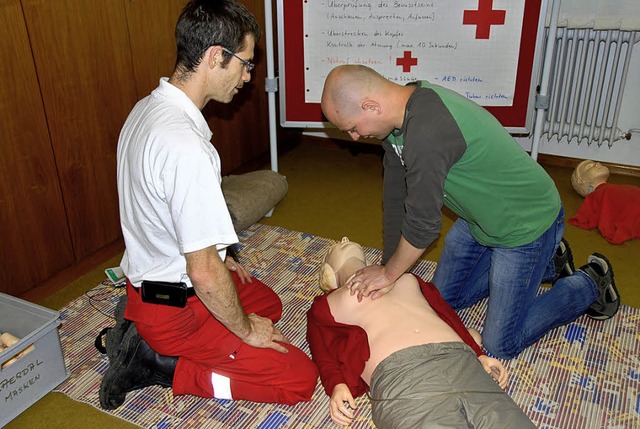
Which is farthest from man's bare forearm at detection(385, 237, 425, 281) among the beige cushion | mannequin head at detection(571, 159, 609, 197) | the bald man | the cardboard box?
mannequin head at detection(571, 159, 609, 197)

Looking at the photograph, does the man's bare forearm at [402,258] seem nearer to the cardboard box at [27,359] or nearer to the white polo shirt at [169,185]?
the white polo shirt at [169,185]

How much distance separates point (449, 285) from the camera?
84.0 inches

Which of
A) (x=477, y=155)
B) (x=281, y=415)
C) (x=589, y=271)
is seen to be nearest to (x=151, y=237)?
(x=281, y=415)

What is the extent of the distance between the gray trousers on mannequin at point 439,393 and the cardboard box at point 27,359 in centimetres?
101

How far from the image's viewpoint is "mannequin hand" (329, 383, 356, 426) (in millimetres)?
1622

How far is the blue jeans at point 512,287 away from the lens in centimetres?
184

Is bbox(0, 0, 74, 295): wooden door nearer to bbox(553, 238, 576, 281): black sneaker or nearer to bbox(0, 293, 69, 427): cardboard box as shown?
bbox(0, 293, 69, 427): cardboard box

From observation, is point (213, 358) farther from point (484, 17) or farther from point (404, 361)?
point (484, 17)

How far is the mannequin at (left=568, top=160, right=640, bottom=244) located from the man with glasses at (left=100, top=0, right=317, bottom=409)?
173 cm

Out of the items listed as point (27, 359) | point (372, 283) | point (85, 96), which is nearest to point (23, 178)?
point (85, 96)

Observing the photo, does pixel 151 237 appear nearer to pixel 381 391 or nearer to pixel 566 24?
pixel 381 391

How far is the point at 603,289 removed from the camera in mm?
2062

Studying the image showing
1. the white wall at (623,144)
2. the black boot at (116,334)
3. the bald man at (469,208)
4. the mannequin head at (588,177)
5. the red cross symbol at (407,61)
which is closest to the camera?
the bald man at (469,208)

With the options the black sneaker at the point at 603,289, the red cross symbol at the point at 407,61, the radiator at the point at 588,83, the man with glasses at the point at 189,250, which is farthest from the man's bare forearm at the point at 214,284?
the radiator at the point at 588,83
